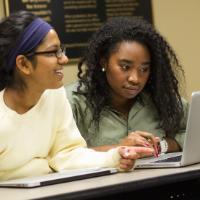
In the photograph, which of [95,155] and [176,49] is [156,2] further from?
[95,155]

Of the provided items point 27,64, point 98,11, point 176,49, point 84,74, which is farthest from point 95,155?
point 176,49

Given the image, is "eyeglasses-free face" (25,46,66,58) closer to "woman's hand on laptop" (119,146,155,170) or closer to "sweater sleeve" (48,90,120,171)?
"sweater sleeve" (48,90,120,171)

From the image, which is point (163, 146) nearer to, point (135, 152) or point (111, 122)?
point (111, 122)

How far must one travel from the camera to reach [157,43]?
7.22 ft

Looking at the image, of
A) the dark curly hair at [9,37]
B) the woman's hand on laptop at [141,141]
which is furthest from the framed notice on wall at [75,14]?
the woman's hand on laptop at [141,141]

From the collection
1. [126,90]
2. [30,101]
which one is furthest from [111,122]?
[30,101]

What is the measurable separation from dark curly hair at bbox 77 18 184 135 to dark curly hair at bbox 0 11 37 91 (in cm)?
55

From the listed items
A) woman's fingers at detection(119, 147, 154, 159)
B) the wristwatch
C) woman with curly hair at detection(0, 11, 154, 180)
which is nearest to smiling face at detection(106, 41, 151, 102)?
the wristwatch

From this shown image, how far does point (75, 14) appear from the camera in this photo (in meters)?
2.68

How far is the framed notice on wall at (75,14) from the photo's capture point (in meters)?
2.55

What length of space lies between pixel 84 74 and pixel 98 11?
25.2 inches

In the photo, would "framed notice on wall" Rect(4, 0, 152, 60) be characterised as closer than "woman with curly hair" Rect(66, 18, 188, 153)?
No

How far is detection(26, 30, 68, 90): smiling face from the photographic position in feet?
5.28

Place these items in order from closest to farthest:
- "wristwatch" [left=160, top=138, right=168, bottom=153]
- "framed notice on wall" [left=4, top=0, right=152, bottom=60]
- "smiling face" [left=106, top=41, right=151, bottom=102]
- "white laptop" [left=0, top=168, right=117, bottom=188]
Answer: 1. "white laptop" [left=0, top=168, right=117, bottom=188]
2. "wristwatch" [left=160, top=138, right=168, bottom=153]
3. "smiling face" [left=106, top=41, right=151, bottom=102]
4. "framed notice on wall" [left=4, top=0, right=152, bottom=60]
